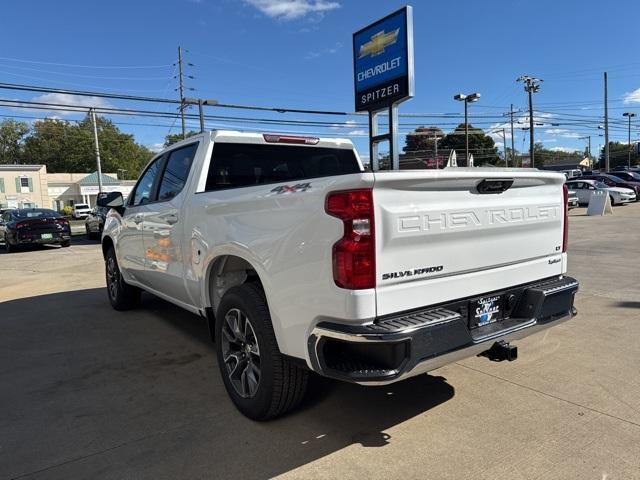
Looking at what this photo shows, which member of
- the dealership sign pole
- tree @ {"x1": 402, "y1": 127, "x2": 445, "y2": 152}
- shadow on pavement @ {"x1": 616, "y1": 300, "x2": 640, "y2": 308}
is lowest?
shadow on pavement @ {"x1": 616, "y1": 300, "x2": 640, "y2": 308}

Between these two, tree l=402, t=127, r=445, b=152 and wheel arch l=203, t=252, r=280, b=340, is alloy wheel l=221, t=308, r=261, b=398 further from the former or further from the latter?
tree l=402, t=127, r=445, b=152

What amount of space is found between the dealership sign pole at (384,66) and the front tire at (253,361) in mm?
6410

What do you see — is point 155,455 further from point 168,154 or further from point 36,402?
point 168,154

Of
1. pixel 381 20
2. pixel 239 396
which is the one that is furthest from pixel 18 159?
pixel 239 396

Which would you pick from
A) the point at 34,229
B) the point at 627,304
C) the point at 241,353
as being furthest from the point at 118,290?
the point at 34,229

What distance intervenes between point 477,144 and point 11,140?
3205 inches

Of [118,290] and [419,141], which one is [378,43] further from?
[419,141]

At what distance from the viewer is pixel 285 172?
15.8ft

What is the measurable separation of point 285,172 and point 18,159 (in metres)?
102

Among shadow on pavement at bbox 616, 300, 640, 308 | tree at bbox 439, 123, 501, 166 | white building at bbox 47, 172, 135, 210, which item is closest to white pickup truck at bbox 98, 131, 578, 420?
shadow on pavement at bbox 616, 300, 640, 308

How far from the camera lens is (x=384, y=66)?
10.7m

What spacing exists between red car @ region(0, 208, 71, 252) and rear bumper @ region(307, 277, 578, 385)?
17454mm

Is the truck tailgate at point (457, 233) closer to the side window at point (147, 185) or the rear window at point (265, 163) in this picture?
the rear window at point (265, 163)

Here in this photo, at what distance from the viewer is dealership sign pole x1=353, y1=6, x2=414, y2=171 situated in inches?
391
